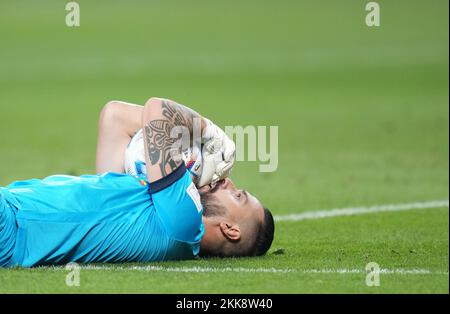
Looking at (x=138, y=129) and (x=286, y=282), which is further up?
(x=138, y=129)

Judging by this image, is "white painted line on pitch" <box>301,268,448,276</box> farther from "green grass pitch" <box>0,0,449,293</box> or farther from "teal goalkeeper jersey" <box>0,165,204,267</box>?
"teal goalkeeper jersey" <box>0,165,204,267</box>

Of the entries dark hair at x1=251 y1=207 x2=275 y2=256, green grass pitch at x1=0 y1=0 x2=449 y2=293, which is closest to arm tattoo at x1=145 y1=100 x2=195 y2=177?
green grass pitch at x1=0 y1=0 x2=449 y2=293

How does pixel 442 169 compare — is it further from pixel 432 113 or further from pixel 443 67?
pixel 443 67

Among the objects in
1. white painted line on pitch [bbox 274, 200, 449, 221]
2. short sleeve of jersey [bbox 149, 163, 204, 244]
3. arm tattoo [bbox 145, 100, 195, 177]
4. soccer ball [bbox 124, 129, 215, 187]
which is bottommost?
white painted line on pitch [bbox 274, 200, 449, 221]

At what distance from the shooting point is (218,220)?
7.80 meters

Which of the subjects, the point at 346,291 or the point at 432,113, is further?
the point at 432,113

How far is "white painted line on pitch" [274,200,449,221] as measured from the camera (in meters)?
10.7

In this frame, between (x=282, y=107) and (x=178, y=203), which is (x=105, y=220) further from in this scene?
(x=282, y=107)

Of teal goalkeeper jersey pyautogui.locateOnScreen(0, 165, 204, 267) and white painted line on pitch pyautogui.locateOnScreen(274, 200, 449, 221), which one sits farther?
white painted line on pitch pyautogui.locateOnScreen(274, 200, 449, 221)

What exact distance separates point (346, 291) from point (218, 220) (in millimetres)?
1453

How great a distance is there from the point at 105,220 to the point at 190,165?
2.91 feet

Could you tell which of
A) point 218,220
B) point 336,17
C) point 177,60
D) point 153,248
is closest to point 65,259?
point 153,248

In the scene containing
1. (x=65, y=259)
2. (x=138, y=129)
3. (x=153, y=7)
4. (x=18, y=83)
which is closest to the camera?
(x=65, y=259)

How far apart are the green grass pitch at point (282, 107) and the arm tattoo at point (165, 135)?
0.79 metres
